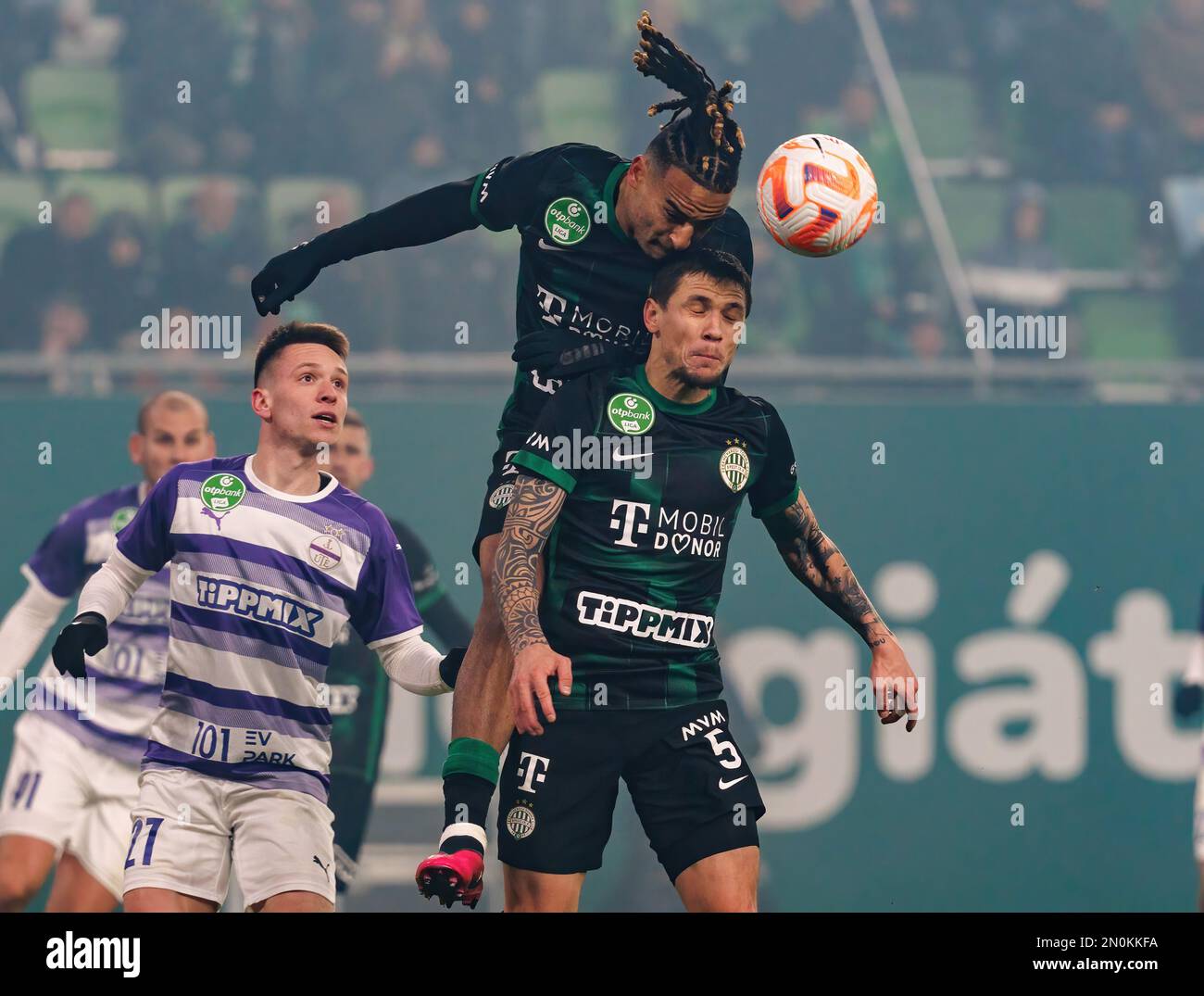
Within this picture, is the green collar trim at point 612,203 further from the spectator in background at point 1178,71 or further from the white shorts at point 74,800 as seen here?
the spectator in background at point 1178,71

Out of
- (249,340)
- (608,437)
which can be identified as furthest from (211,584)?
(249,340)

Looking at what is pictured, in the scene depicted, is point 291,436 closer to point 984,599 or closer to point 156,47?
point 984,599

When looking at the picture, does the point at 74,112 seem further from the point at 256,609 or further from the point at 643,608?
the point at 643,608

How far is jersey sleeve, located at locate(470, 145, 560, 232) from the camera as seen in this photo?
5.82 metres

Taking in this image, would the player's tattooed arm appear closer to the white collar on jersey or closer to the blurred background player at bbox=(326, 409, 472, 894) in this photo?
the white collar on jersey

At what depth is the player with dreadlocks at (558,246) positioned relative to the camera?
539 cm

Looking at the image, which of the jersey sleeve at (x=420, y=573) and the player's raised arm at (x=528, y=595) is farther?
the jersey sleeve at (x=420, y=573)

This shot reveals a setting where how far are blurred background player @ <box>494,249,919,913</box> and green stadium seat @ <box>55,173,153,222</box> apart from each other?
6.08 metres

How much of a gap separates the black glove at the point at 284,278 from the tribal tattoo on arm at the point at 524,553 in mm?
1116

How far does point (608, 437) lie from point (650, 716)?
82 cm

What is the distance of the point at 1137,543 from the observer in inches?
400

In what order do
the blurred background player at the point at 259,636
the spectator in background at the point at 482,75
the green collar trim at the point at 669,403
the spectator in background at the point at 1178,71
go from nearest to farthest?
the blurred background player at the point at 259,636
the green collar trim at the point at 669,403
the spectator in background at the point at 482,75
the spectator in background at the point at 1178,71

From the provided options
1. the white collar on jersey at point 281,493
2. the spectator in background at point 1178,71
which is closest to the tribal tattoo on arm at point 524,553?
the white collar on jersey at point 281,493
